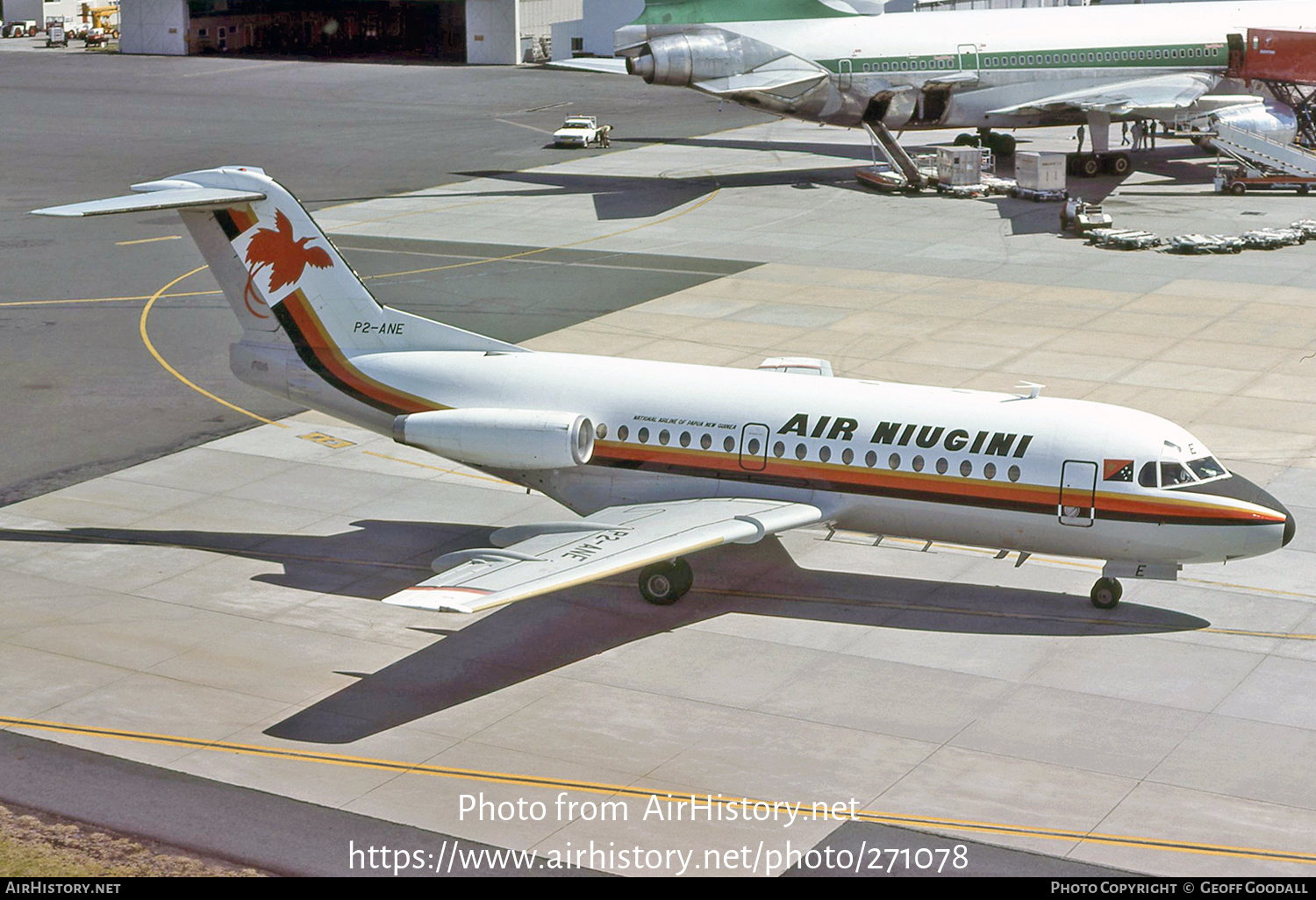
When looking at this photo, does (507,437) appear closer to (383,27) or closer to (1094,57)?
(1094,57)

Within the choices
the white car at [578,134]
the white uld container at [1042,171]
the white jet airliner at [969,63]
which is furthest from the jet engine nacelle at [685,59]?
the white car at [578,134]

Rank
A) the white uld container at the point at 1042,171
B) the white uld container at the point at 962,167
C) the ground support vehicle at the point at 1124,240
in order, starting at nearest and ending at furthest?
1. the ground support vehicle at the point at 1124,240
2. the white uld container at the point at 1042,171
3. the white uld container at the point at 962,167

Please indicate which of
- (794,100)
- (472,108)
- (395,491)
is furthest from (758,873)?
(472,108)

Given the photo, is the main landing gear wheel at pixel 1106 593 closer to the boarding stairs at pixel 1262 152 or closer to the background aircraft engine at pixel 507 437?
the background aircraft engine at pixel 507 437

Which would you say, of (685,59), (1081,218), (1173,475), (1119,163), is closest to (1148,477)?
(1173,475)

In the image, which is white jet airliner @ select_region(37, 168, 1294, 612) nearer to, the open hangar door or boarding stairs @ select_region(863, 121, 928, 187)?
boarding stairs @ select_region(863, 121, 928, 187)

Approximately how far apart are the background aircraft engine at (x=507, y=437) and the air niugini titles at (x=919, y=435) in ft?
11.5

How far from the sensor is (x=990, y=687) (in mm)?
23516

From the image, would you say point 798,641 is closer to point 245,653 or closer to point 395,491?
point 245,653

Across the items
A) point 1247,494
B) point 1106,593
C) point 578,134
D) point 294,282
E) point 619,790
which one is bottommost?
point 619,790

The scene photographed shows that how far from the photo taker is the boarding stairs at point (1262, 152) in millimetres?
63844

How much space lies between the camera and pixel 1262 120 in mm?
64188

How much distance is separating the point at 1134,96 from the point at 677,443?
147 ft
